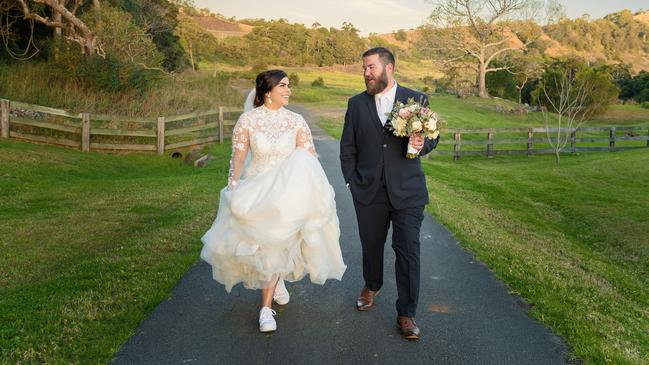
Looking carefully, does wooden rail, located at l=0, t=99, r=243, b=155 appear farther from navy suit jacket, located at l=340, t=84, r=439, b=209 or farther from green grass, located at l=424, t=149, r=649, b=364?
navy suit jacket, located at l=340, t=84, r=439, b=209

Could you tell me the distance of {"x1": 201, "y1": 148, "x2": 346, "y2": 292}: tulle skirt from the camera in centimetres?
471

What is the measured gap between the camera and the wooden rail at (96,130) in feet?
62.6

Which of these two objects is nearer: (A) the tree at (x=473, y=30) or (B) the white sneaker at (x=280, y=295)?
(B) the white sneaker at (x=280, y=295)

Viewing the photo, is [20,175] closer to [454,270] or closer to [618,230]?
[454,270]

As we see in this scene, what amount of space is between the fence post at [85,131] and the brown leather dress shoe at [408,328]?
58.9ft

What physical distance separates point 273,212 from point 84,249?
490 cm

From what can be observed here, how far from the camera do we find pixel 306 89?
5853 centimetres

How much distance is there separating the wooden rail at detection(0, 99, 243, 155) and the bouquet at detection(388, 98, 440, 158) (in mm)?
17394

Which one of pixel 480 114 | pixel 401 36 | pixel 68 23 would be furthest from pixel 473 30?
pixel 401 36

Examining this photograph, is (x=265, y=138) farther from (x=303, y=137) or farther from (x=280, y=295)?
(x=280, y=295)

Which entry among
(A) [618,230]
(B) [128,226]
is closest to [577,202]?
(A) [618,230]

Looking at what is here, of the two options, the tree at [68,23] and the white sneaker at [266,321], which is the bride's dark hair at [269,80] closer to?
the white sneaker at [266,321]

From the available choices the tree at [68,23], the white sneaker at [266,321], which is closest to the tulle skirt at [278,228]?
the white sneaker at [266,321]

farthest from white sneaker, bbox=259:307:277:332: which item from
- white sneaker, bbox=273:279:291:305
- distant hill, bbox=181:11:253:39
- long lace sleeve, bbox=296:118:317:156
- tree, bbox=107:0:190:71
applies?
distant hill, bbox=181:11:253:39
